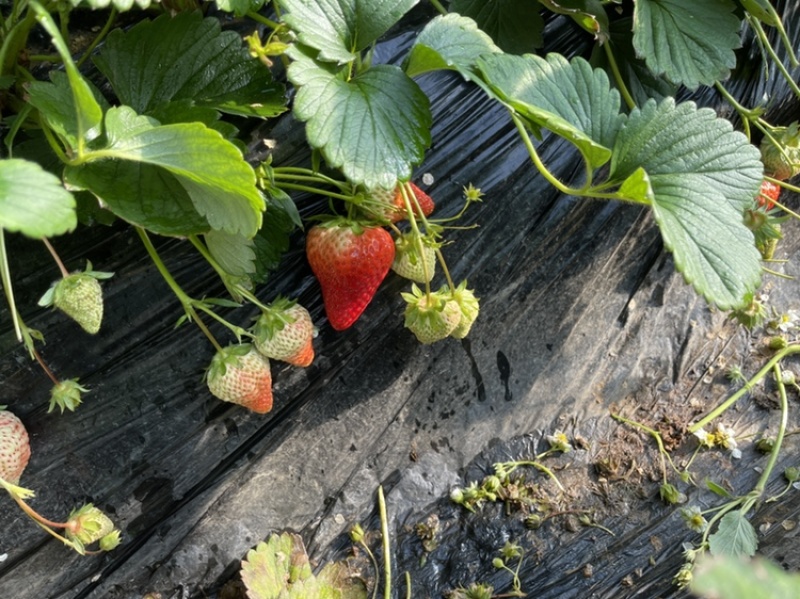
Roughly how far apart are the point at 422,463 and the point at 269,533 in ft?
0.89

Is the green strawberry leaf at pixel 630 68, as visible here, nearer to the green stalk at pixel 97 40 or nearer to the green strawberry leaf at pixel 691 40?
the green strawberry leaf at pixel 691 40

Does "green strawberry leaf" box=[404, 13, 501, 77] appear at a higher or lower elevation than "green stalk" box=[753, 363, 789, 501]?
higher

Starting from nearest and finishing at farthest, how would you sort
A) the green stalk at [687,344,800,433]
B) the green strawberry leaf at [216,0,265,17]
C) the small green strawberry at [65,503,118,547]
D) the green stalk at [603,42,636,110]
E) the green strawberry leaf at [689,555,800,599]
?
the green strawberry leaf at [689,555,800,599] → the green strawberry leaf at [216,0,265,17] → the small green strawberry at [65,503,118,547] → the green stalk at [603,42,636,110] → the green stalk at [687,344,800,433]

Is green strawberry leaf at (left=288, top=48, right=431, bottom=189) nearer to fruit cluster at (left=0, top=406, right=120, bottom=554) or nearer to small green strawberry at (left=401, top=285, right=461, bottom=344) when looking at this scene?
small green strawberry at (left=401, top=285, right=461, bottom=344)

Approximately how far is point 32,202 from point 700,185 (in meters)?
0.70

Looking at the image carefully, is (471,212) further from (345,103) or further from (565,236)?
(345,103)

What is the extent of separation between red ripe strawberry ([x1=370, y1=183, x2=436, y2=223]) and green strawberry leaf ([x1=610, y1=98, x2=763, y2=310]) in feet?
0.92

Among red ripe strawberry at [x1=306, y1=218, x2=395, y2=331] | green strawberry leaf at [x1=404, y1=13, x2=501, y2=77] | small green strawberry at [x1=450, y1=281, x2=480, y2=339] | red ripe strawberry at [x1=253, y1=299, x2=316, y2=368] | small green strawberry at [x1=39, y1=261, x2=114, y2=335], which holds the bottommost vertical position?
small green strawberry at [x1=450, y1=281, x2=480, y2=339]

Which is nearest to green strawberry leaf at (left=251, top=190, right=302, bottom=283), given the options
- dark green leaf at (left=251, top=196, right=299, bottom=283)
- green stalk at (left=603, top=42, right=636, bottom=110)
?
dark green leaf at (left=251, top=196, right=299, bottom=283)

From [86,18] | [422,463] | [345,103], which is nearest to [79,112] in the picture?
[345,103]

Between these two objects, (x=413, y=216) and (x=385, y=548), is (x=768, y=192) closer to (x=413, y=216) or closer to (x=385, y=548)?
(x=413, y=216)

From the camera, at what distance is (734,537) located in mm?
1183

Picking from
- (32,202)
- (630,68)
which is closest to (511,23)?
(630,68)

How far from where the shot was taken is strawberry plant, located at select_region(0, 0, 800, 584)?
73 cm
